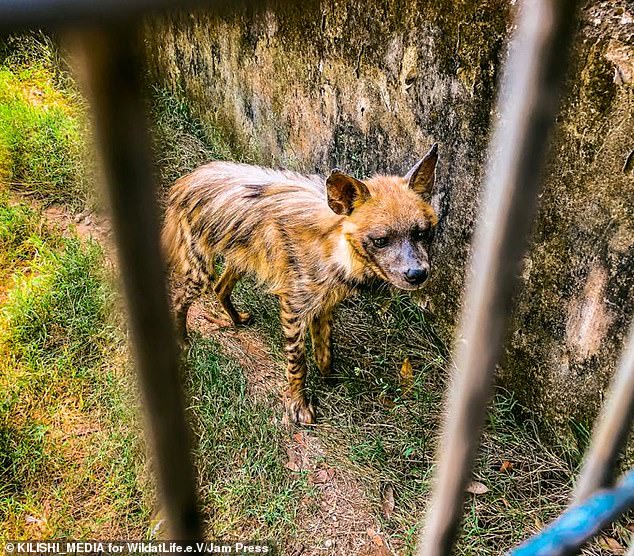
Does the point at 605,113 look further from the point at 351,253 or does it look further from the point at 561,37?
the point at 561,37

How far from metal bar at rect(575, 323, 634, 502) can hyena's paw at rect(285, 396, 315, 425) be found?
259 centimetres

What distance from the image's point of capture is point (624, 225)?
9.04 feet

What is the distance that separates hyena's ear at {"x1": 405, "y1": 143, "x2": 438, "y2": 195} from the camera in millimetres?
3216

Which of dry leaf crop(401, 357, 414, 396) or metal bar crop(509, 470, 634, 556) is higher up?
metal bar crop(509, 470, 634, 556)

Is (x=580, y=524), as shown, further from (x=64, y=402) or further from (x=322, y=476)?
(x=64, y=402)

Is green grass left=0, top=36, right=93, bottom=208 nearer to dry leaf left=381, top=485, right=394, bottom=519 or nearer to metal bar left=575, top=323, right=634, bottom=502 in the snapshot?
dry leaf left=381, top=485, right=394, bottom=519

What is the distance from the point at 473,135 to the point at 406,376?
59.8 inches

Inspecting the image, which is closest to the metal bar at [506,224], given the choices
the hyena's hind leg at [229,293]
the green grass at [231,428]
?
the green grass at [231,428]

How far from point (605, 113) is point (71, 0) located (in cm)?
273

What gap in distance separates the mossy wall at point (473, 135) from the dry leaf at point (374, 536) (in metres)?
1.11

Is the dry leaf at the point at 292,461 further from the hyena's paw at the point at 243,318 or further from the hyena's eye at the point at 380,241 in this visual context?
→ the hyena's eye at the point at 380,241

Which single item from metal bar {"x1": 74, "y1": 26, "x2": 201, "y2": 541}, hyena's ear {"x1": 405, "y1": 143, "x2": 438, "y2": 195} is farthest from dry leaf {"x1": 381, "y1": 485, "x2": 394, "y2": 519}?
metal bar {"x1": 74, "y1": 26, "x2": 201, "y2": 541}

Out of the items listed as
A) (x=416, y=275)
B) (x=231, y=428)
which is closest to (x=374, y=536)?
(x=231, y=428)

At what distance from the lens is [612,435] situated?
1.24 metres
